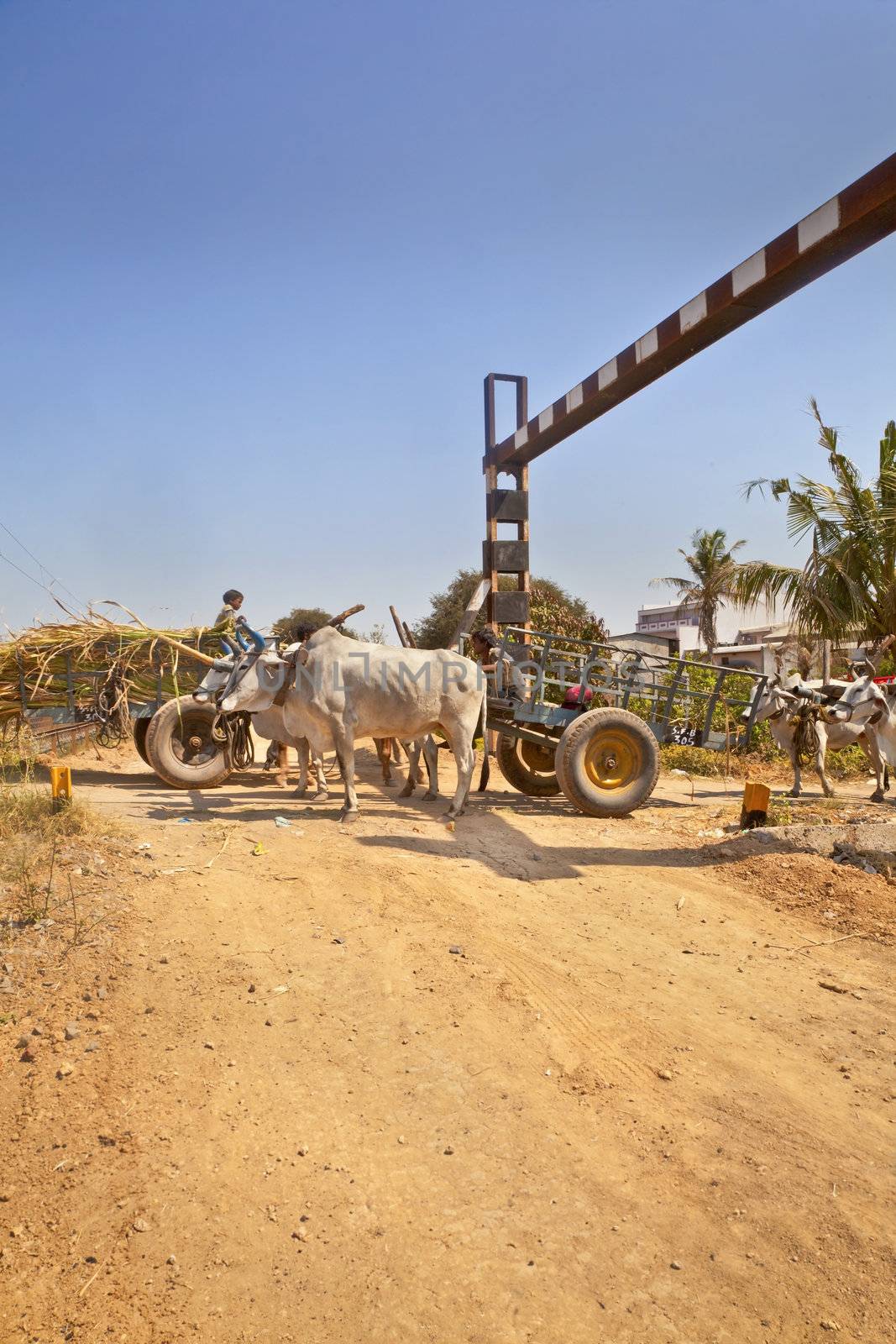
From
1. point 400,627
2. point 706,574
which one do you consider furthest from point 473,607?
point 706,574

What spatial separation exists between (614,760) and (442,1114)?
19.5ft

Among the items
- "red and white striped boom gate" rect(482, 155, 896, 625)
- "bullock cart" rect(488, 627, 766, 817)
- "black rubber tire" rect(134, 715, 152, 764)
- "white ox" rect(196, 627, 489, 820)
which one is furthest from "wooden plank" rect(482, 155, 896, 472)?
"black rubber tire" rect(134, 715, 152, 764)

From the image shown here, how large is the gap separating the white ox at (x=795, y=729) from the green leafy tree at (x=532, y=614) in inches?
230

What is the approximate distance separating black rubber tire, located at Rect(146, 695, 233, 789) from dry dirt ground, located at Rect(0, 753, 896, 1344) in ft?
10.3

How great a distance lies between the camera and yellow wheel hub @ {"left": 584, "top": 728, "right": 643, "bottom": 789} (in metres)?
8.97

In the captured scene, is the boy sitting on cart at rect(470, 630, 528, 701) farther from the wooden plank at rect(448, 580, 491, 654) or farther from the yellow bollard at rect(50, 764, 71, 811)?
the yellow bollard at rect(50, 764, 71, 811)

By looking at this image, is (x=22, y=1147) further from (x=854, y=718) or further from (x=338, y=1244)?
(x=854, y=718)

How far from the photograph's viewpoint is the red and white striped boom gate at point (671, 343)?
20.8ft

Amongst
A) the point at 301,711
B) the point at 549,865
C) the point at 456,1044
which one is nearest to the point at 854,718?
the point at 549,865

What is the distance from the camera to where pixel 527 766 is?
10.8m

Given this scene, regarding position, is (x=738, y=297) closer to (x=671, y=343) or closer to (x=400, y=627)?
(x=671, y=343)

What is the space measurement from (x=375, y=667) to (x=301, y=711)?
85cm

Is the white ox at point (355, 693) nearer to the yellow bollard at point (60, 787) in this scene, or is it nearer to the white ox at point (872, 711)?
the yellow bollard at point (60, 787)

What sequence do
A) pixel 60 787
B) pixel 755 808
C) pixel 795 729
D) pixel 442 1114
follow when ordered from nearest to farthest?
1. pixel 442 1114
2. pixel 60 787
3. pixel 755 808
4. pixel 795 729
